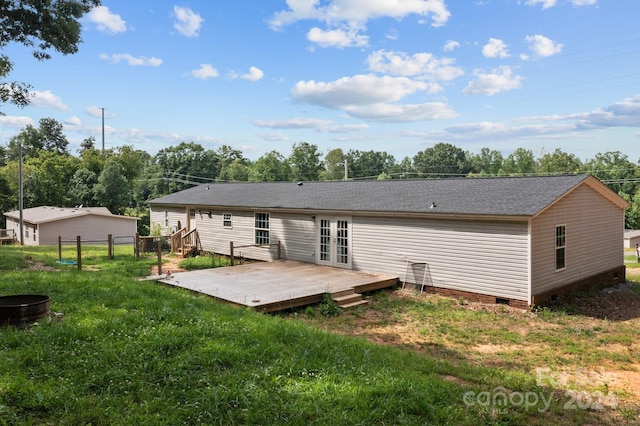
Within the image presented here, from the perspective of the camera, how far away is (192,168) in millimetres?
68375

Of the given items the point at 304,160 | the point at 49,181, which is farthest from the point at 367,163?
the point at 49,181

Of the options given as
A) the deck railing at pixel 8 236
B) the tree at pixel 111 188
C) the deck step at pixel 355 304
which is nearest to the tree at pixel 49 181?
the tree at pixel 111 188

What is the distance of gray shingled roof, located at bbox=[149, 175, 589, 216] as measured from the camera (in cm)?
1097

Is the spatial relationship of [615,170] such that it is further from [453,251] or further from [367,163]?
[453,251]

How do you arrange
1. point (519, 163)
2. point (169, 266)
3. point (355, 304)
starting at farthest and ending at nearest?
point (519, 163) < point (169, 266) < point (355, 304)

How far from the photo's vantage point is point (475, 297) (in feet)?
36.0

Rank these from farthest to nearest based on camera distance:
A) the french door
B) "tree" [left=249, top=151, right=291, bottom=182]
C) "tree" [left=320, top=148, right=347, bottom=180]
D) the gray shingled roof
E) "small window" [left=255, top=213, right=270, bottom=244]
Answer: "tree" [left=320, top=148, right=347, bottom=180] → "tree" [left=249, top=151, right=291, bottom=182] → "small window" [left=255, top=213, right=270, bottom=244] → the french door → the gray shingled roof

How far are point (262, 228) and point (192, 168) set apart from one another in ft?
181

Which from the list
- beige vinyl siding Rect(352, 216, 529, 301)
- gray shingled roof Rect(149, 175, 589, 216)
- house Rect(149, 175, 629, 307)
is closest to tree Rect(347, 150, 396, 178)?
gray shingled roof Rect(149, 175, 589, 216)

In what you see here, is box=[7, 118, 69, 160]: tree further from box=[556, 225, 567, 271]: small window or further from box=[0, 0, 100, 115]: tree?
box=[556, 225, 567, 271]: small window

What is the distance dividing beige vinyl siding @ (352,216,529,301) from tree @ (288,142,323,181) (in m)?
53.0

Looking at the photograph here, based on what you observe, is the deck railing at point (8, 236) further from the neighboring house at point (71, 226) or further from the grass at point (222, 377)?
the grass at point (222, 377)

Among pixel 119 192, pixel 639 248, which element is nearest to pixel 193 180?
pixel 119 192

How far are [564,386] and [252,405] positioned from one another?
441cm
